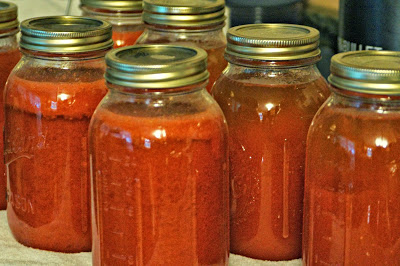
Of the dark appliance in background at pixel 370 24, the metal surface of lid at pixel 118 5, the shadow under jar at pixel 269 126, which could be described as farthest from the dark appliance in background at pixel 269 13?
the shadow under jar at pixel 269 126

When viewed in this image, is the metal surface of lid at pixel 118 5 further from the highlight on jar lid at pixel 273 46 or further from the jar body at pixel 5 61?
the highlight on jar lid at pixel 273 46

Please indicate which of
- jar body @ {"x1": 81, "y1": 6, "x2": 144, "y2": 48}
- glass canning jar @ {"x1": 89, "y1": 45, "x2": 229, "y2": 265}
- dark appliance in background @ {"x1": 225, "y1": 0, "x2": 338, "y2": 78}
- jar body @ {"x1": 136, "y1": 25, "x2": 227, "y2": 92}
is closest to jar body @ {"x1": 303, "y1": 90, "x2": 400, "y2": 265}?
glass canning jar @ {"x1": 89, "y1": 45, "x2": 229, "y2": 265}

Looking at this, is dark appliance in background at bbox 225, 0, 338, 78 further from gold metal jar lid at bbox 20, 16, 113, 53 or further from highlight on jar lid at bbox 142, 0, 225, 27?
gold metal jar lid at bbox 20, 16, 113, 53

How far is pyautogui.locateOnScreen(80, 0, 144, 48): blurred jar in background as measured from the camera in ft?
4.18

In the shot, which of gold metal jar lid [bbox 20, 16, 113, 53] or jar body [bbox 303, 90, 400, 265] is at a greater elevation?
gold metal jar lid [bbox 20, 16, 113, 53]

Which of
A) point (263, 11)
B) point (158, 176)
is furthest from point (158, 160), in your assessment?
point (263, 11)

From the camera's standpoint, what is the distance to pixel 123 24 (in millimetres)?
1293

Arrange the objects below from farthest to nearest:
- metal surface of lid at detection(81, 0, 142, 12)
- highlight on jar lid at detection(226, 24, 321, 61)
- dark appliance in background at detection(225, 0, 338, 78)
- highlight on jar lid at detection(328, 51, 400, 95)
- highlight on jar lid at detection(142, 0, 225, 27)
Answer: dark appliance in background at detection(225, 0, 338, 78) → metal surface of lid at detection(81, 0, 142, 12) → highlight on jar lid at detection(142, 0, 225, 27) → highlight on jar lid at detection(226, 24, 321, 61) → highlight on jar lid at detection(328, 51, 400, 95)

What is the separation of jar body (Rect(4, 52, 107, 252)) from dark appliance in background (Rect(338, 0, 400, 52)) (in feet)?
1.49

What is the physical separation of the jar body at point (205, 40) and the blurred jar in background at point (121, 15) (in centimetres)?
A: 16

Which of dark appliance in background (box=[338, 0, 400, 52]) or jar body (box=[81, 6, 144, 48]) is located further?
jar body (box=[81, 6, 144, 48])

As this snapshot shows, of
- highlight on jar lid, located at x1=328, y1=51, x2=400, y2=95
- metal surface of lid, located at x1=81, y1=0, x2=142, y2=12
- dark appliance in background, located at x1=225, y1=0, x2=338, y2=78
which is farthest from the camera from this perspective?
dark appliance in background, located at x1=225, y1=0, x2=338, y2=78

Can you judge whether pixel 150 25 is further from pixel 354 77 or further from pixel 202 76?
pixel 354 77

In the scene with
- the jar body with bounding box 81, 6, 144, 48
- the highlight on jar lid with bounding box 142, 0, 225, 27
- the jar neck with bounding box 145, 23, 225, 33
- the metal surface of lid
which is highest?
the highlight on jar lid with bounding box 142, 0, 225, 27
